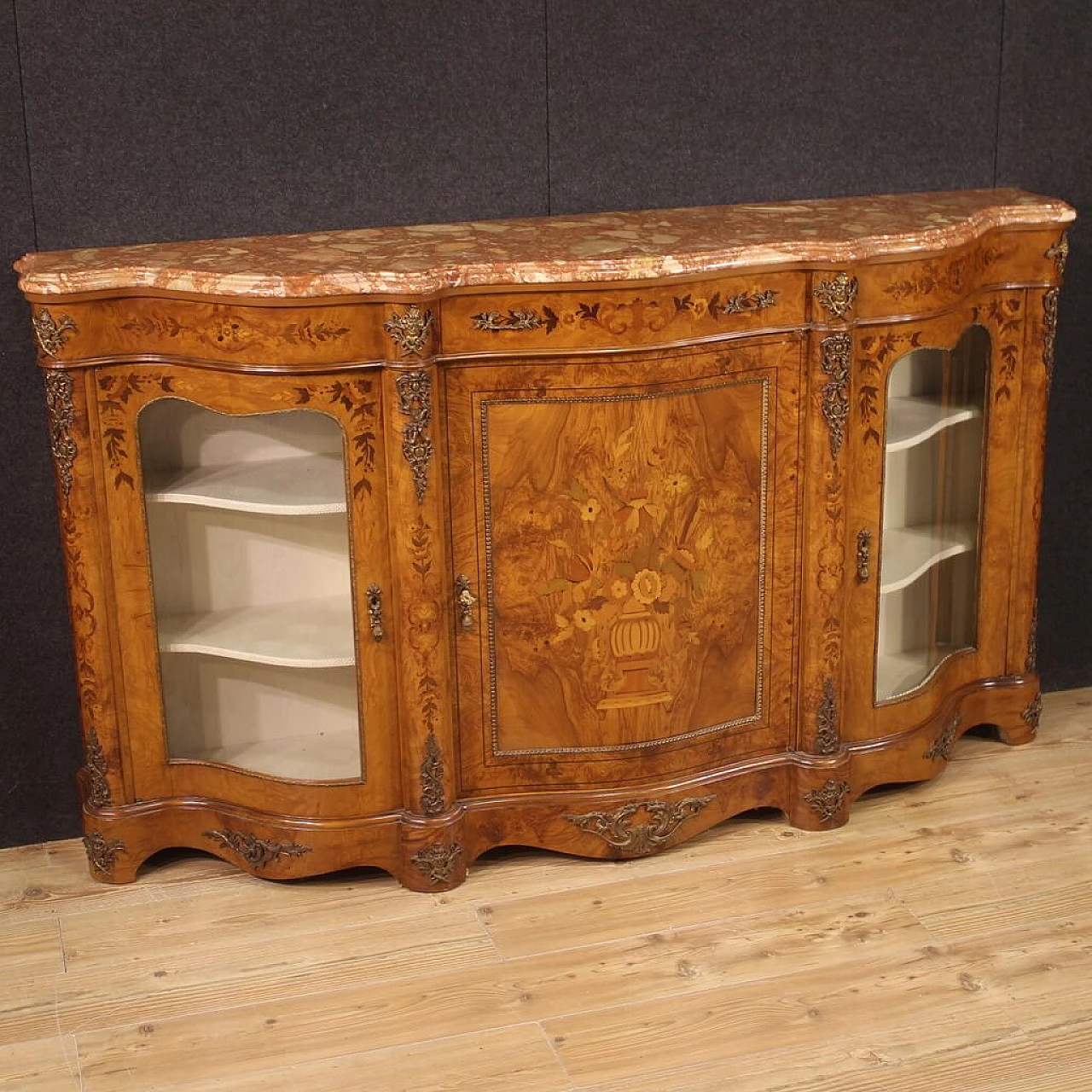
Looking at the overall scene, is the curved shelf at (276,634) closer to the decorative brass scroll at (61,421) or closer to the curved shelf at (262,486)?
the curved shelf at (262,486)

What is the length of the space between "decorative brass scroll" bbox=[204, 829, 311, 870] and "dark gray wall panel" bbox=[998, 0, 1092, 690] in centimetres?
180

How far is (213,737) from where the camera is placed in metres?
2.93

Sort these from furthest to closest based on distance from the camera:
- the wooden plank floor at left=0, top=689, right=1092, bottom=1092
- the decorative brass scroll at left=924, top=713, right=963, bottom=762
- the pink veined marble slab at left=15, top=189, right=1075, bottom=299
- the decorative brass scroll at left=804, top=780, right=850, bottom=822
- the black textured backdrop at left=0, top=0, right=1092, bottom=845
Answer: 1. the decorative brass scroll at left=924, top=713, right=963, bottom=762
2. the decorative brass scroll at left=804, top=780, right=850, bottom=822
3. the black textured backdrop at left=0, top=0, right=1092, bottom=845
4. the pink veined marble slab at left=15, top=189, right=1075, bottom=299
5. the wooden plank floor at left=0, top=689, right=1092, bottom=1092

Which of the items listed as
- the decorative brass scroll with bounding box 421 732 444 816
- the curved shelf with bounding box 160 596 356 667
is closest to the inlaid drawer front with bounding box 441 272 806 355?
the curved shelf with bounding box 160 596 356 667

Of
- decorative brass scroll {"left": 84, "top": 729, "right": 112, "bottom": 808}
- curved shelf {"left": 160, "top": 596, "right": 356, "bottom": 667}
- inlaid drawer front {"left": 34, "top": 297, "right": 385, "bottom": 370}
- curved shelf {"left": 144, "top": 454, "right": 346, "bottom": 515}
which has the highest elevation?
inlaid drawer front {"left": 34, "top": 297, "right": 385, "bottom": 370}

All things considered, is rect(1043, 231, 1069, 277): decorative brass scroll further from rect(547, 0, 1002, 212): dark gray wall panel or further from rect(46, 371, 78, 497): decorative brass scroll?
rect(46, 371, 78, 497): decorative brass scroll

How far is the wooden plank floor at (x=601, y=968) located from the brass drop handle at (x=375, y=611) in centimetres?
49

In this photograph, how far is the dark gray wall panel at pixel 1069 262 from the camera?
3.35 metres

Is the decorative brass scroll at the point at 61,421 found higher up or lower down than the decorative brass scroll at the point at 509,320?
lower down

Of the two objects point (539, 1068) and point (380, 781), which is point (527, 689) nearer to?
point (380, 781)

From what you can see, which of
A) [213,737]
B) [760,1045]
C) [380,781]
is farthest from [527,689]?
[760,1045]

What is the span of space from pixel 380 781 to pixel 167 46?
4.42 ft

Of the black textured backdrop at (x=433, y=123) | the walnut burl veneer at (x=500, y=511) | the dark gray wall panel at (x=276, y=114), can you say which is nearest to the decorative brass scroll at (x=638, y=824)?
the walnut burl veneer at (x=500, y=511)

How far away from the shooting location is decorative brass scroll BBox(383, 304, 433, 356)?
2.60 metres
